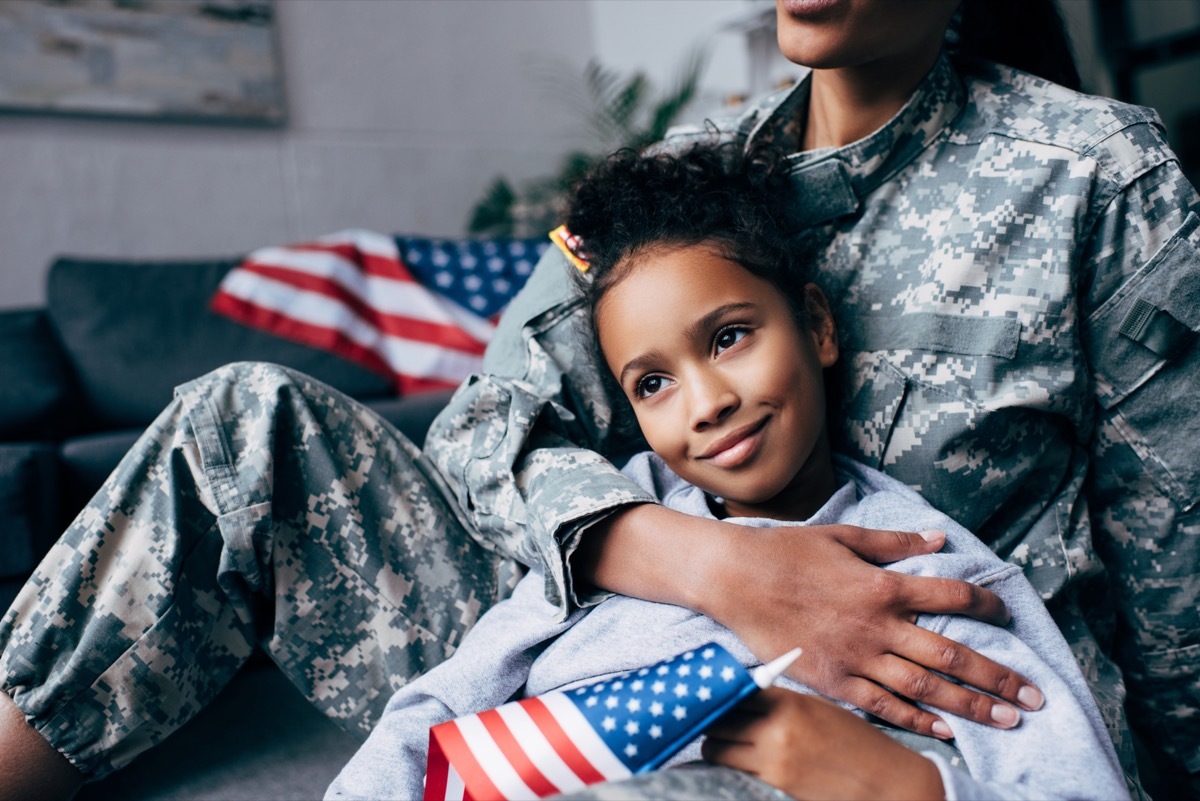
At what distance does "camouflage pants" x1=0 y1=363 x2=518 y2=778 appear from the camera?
89 cm

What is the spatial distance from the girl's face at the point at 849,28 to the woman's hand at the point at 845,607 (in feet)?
1.60

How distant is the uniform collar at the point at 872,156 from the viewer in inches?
38.9

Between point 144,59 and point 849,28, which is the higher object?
point 849,28

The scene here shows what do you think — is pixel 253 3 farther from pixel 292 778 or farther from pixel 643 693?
pixel 643 693

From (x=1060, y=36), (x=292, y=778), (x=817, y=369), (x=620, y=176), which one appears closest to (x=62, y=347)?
(x=292, y=778)

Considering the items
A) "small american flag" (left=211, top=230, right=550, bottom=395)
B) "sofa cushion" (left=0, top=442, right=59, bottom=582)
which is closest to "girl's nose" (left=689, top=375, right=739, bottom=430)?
"sofa cushion" (left=0, top=442, right=59, bottom=582)

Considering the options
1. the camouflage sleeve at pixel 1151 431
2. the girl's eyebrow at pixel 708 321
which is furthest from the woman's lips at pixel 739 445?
the camouflage sleeve at pixel 1151 431

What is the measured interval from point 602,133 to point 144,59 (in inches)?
62.7

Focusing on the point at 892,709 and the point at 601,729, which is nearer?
the point at 601,729

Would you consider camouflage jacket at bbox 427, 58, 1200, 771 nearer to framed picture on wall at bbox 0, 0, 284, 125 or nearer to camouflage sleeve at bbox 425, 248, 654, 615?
camouflage sleeve at bbox 425, 248, 654, 615

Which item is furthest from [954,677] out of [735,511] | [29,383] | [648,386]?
[29,383]

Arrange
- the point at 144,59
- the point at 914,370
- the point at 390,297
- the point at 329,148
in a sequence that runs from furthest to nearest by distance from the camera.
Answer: the point at 329,148 → the point at 144,59 → the point at 390,297 → the point at 914,370

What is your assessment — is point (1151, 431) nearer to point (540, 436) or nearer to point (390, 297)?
point (540, 436)

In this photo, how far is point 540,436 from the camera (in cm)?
102
